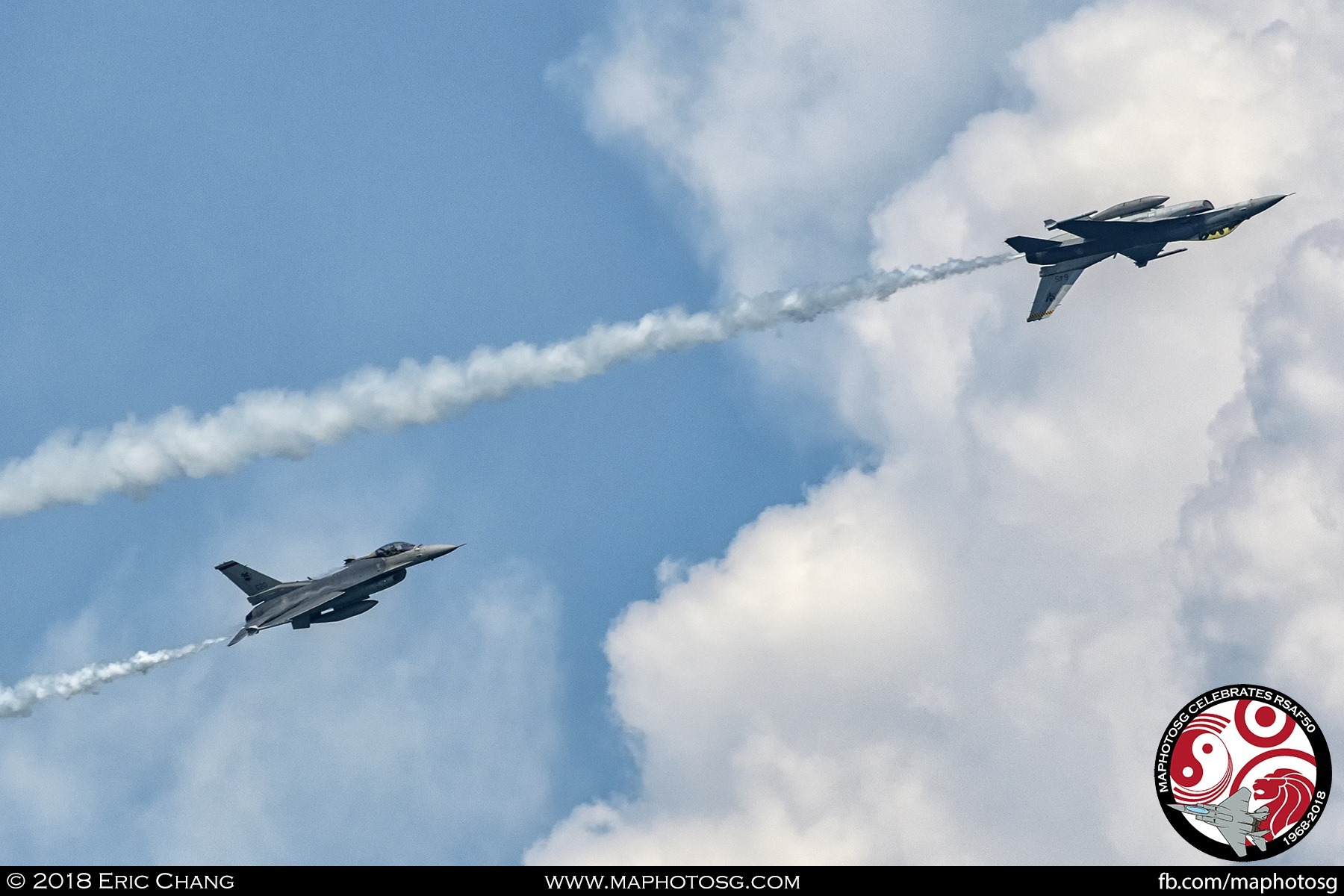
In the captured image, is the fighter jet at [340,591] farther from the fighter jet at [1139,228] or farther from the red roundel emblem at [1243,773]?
the red roundel emblem at [1243,773]

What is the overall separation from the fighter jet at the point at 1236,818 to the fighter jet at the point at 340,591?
5245cm

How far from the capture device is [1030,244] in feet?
381

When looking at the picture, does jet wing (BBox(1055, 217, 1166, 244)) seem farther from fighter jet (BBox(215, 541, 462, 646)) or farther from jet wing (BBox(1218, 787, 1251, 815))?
jet wing (BBox(1218, 787, 1251, 815))

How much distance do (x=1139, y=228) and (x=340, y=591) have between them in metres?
54.1

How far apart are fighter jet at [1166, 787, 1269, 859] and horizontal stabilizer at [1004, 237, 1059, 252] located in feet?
188

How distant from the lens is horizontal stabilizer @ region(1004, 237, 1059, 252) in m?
116

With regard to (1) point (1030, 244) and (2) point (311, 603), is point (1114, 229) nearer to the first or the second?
(1) point (1030, 244)

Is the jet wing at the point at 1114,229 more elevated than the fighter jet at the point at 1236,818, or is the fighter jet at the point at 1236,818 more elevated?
the jet wing at the point at 1114,229

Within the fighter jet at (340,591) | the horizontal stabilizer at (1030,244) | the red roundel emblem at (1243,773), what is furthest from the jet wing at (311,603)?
the red roundel emblem at (1243,773)

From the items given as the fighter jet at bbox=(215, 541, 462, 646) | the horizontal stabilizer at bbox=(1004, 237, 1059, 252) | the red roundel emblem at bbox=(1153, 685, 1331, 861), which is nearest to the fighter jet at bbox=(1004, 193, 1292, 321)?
the horizontal stabilizer at bbox=(1004, 237, 1059, 252)

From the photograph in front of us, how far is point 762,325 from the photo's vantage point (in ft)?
385

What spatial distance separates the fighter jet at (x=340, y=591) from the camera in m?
105
